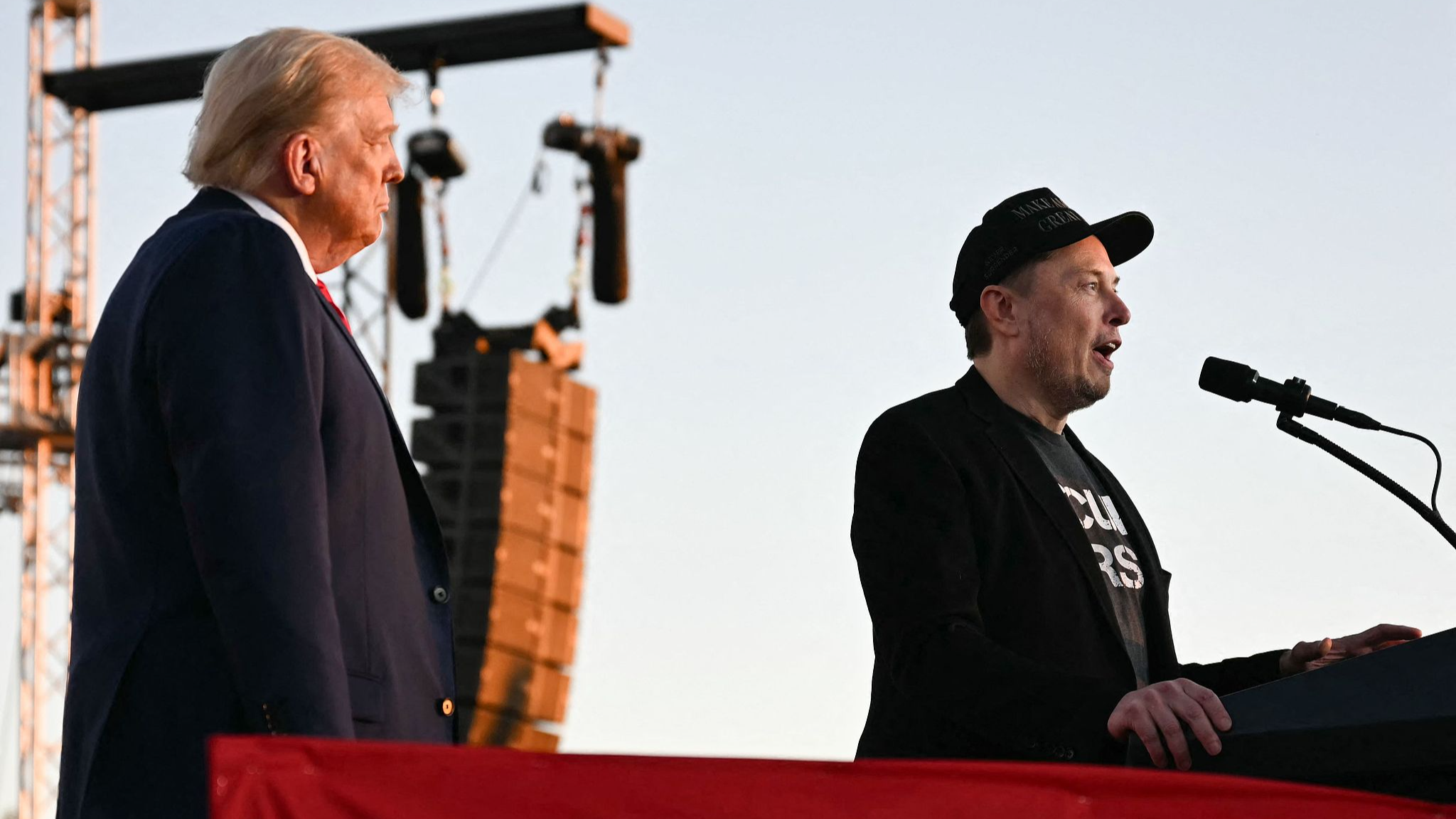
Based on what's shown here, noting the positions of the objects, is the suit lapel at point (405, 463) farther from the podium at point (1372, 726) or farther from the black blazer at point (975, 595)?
the podium at point (1372, 726)

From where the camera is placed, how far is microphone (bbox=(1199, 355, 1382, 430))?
2.62 metres

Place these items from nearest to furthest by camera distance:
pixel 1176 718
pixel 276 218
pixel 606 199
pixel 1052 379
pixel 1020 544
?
pixel 1176 718 < pixel 276 218 < pixel 1020 544 < pixel 1052 379 < pixel 606 199

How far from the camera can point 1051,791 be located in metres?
1.86

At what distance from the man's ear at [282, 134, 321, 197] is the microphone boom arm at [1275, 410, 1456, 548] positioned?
1.30 meters

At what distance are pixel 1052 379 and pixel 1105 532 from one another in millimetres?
279

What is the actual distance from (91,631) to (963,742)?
1158 mm

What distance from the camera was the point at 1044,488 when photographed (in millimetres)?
3033

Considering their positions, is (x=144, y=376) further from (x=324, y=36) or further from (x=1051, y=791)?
(x=1051, y=791)

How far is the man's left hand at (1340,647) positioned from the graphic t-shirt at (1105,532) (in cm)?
21

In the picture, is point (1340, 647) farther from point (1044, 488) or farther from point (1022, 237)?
point (1022, 237)

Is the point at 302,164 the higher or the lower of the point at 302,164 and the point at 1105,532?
the higher

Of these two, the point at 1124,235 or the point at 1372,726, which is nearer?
the point at 1372,726

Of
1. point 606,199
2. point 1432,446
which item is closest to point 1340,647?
point 1432,446

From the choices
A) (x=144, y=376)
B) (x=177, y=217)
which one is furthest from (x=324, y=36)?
(x=144, y=376)
